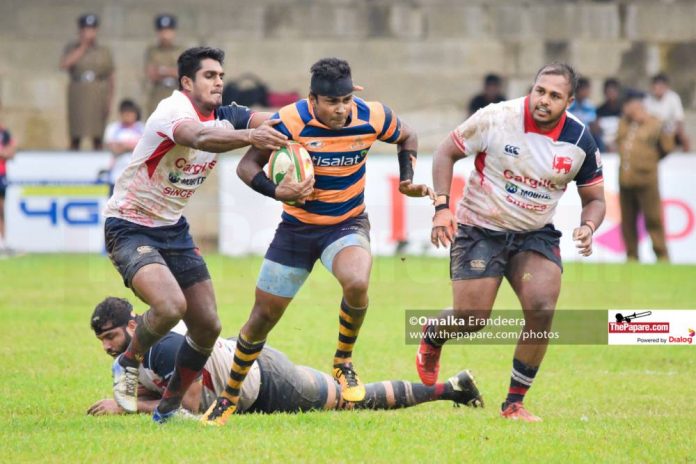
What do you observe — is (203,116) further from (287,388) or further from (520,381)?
(520,381)

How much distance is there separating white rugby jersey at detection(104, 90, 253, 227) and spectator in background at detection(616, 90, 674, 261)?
42.7ft

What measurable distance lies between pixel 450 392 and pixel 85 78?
49.9ft

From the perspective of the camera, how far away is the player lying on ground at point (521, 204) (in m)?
9.07

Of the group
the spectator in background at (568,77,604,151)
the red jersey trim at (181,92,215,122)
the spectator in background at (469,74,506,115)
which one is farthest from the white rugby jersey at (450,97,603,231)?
the spectator in background at (469,74,506,115)

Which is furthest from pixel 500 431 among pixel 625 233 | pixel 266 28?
pixel 266 28

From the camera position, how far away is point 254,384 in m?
9.43

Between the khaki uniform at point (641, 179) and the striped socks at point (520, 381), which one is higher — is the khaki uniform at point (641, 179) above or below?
above

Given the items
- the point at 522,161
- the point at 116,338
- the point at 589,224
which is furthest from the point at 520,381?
the point at 116,338

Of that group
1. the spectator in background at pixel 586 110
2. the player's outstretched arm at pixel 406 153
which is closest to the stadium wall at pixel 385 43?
the spectator in background at pixel 586 110

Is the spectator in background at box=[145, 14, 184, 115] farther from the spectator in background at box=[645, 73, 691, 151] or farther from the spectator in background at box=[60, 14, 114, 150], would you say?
the spectator in background at box=[645, 73, 691, 151]

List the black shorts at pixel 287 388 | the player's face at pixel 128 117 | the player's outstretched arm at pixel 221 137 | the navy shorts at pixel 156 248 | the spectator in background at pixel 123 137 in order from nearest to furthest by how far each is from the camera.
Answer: the player's outstretched arm at pixel 221 137 < the navy shorts at pixel 156 248 < the black shorts at pixel 287 388 < the spectator in background at pixel 123 137 < the player's face at pixel 128 117

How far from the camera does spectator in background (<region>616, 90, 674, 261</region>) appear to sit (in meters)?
20.9

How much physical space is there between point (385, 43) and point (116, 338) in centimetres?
1736

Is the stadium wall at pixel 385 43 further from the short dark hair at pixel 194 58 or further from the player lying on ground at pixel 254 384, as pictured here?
the short dark hair at pixel 194 58
